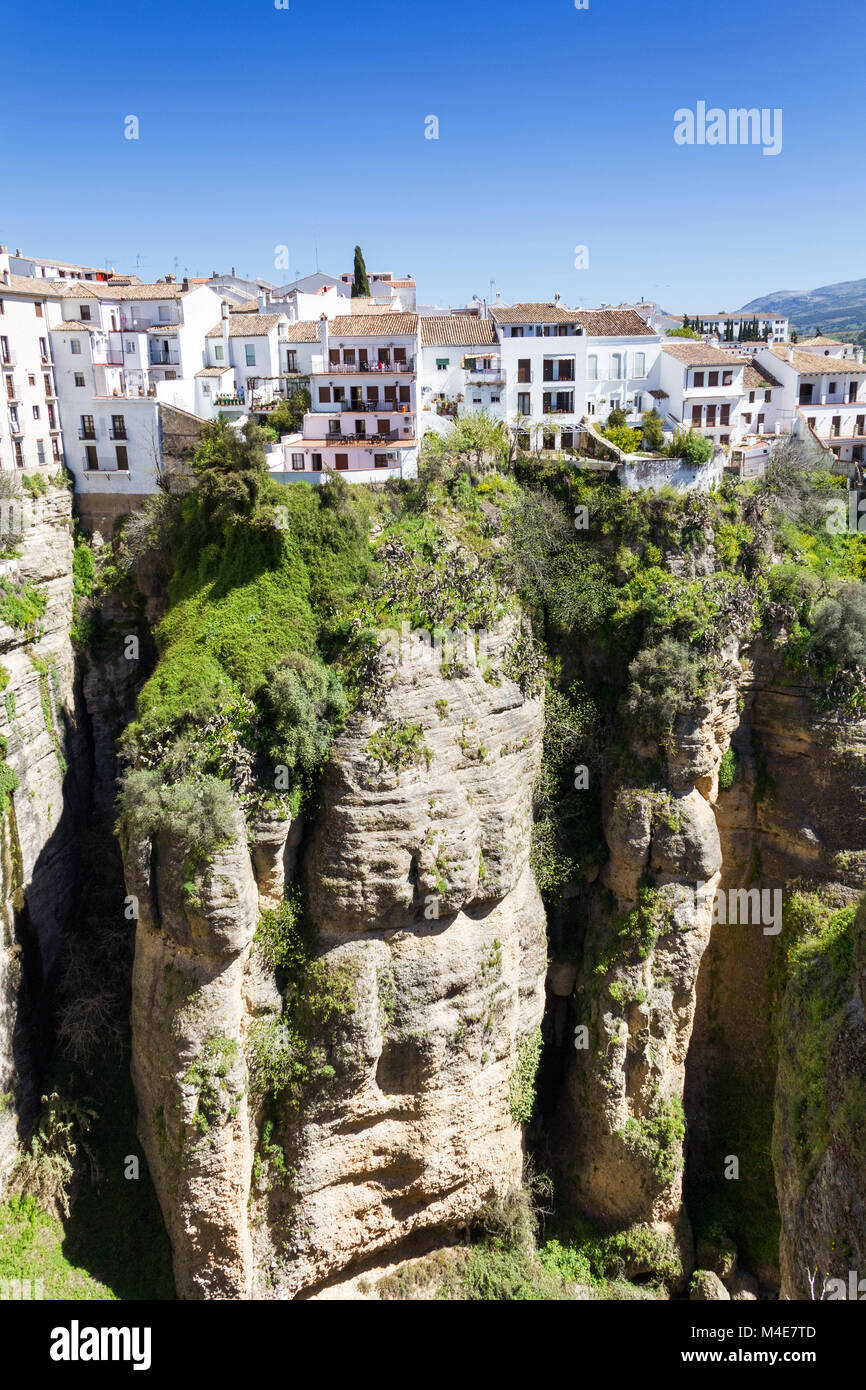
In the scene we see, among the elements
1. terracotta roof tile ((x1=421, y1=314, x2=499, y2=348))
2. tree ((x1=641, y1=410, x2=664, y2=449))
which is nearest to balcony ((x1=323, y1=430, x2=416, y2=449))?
terracotta roof tile ((x1=421, y1=314, x2=499, y2=348))

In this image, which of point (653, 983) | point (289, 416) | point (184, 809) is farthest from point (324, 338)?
point (653, 983)

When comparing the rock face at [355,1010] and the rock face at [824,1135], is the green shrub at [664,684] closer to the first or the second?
the rock face at [355,1010]

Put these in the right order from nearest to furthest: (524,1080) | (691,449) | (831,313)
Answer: (524,1080) < (691,449) < (831,313)

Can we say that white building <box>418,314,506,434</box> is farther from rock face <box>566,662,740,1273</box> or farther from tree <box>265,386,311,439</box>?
rock face <box>566,662,740,1273</box>

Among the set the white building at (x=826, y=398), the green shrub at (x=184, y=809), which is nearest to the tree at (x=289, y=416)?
the green shrub at (x=184, y=809)

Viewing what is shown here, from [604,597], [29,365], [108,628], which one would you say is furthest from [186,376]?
[604,597]

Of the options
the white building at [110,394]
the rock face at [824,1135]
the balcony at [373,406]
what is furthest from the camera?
the balcony at [373,406]

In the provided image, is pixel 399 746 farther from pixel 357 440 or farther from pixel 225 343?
pixel 225 343
